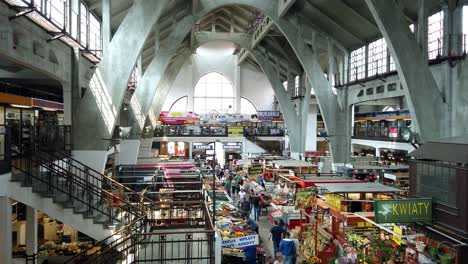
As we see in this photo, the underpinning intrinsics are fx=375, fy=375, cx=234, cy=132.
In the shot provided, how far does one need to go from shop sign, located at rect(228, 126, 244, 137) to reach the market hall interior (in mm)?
6808

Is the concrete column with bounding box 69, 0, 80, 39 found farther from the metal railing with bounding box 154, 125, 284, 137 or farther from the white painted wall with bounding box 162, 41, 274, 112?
the white painted wall with bounding box 162, 41, 274, 112

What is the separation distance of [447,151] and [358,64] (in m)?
15.0

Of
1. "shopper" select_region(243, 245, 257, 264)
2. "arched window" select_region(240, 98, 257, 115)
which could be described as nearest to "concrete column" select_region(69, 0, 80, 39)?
"shopper" select_region(243, 245, 257, 264)

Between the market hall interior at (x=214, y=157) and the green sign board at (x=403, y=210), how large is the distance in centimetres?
3

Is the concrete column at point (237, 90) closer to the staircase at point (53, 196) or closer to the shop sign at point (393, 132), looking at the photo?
the shop sign at point (393, 132)

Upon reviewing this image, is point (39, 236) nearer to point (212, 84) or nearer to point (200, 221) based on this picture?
point (200, 221)

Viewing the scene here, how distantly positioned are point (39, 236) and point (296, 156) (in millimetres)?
19482

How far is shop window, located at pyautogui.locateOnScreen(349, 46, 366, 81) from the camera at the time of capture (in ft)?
67.3

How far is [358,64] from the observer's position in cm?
2114

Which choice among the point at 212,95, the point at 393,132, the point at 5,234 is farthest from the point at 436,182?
the point at 212,95

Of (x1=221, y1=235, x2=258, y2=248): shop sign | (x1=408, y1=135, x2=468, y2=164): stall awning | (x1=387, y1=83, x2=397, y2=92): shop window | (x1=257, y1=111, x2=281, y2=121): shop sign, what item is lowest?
(x1=221, y1=235, x2=258, y2=248): shop sign

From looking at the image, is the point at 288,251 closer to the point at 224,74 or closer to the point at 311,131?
the point at 311,131

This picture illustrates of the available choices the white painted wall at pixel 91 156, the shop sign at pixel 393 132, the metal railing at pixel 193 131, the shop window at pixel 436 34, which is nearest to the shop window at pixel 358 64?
the shop sign at pixel 393 132

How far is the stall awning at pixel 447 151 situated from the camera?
6.61 m
